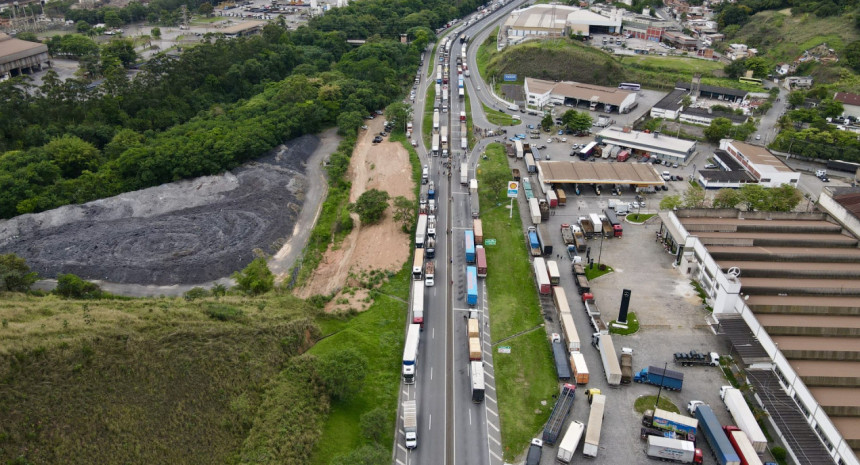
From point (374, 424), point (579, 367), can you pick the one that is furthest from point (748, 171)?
point (374, 424)

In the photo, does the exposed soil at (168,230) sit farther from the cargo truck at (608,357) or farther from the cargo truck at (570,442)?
Answer: the cargo truck at (570,442)

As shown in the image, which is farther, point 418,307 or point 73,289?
point 73,289

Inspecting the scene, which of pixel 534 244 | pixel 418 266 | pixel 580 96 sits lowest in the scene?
pixel 418 266

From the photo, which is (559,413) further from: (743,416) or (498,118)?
(498,118)

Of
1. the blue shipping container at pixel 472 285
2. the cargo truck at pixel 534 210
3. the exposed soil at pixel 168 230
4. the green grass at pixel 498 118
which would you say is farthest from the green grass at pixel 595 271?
the green grass at pixel 498 118

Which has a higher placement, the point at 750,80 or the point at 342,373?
the point at 750,80

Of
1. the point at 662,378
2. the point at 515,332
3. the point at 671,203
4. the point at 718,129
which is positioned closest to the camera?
the point at 662,378
